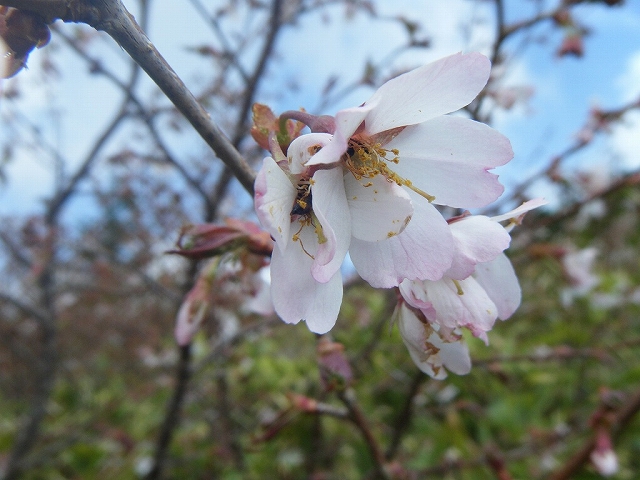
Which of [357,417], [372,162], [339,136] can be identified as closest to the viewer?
[339,136]

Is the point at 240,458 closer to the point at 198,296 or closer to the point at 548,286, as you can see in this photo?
the point at 198,296

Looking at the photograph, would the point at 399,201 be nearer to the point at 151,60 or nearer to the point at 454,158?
the point at 454,158

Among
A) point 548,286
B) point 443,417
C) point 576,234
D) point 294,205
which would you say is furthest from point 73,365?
point 576,234

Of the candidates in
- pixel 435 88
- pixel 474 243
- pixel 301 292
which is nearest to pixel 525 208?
pixel 474 243

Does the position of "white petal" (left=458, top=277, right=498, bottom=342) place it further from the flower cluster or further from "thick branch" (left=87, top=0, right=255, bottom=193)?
"thick branch" (left=87, top=0, right=255, bottom=193)

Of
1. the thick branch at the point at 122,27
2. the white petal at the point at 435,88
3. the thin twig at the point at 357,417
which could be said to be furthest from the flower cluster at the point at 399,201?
the thin twig at the point at 357,417
